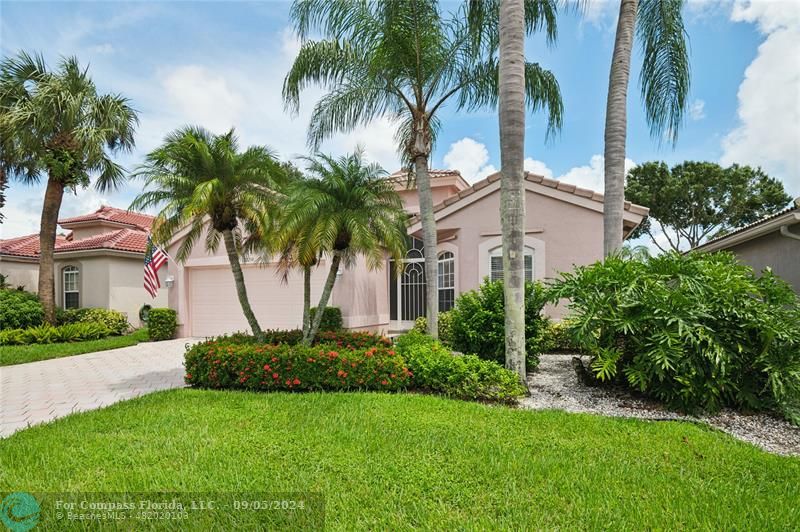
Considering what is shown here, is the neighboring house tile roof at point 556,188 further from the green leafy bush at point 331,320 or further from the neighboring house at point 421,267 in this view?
the green leafy bush at point 331,320

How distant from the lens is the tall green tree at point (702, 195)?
2527 cm

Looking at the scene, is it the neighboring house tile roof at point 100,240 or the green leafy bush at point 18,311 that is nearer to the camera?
the green leafy bush at point 18,311

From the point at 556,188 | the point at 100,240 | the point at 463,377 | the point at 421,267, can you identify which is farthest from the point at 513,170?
the point at 100,240

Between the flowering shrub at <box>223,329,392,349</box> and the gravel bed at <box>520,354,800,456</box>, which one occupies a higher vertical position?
the flowering shrub at <box>223,329,392,349</box>

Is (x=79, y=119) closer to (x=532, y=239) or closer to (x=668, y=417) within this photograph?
(x=532, y=239)

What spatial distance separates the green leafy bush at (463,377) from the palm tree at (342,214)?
8.05 ft

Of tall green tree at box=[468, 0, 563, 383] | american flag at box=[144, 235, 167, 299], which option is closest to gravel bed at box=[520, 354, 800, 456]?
tall green tree at box=[468, 0, 563, 383]

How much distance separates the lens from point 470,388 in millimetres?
6668

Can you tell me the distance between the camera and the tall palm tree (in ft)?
25.7

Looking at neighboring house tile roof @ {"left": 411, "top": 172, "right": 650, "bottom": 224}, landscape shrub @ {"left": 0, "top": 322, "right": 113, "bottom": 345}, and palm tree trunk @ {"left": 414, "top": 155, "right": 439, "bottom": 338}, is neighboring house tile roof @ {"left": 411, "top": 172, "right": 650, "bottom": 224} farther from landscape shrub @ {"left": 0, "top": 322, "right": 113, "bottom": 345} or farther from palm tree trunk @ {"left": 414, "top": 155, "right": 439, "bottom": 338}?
landscape shrub @ {"left": 0, "top": 322, "right": 113, "bottom": 345}

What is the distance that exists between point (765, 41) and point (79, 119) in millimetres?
21687

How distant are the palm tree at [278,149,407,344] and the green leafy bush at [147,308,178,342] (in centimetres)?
935

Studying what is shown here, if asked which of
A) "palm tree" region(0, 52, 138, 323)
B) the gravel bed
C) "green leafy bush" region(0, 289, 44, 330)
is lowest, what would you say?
the gravel bed

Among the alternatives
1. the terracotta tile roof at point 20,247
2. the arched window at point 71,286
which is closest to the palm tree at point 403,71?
the arched window at point 71,286
